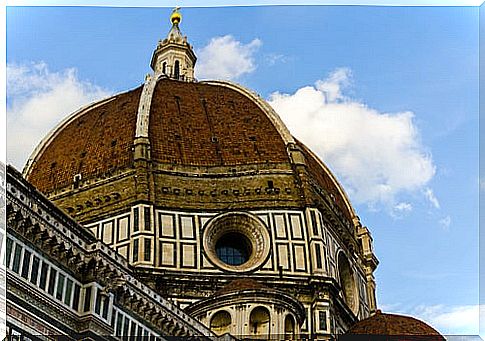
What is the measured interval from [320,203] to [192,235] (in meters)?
4.97

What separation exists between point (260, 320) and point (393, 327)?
365 centimetres

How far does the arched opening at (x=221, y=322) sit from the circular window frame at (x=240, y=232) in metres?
3.45

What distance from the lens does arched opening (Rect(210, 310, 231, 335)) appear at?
22969mm

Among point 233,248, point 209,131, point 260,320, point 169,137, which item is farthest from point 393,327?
point 169,137

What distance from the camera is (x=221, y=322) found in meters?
23.3

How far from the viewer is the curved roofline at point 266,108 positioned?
3156 centimetres

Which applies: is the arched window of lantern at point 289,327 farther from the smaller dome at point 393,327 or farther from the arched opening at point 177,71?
the arched opening at point 177,71

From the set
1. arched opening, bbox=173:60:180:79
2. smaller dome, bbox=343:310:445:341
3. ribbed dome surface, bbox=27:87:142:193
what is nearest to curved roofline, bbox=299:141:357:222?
ribbed dome surface, bbox=27:87:142:193

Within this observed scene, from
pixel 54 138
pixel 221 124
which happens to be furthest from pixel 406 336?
pixel 54 138

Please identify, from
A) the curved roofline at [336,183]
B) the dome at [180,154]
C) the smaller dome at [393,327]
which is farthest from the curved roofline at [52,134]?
the smaller dome at [393,327]

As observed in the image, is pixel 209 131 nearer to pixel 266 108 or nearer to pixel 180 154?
pixel 180 154

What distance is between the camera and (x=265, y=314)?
2311 cm

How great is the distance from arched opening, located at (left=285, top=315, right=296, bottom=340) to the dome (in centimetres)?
564

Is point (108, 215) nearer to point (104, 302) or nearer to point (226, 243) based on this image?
point (226, 243)
